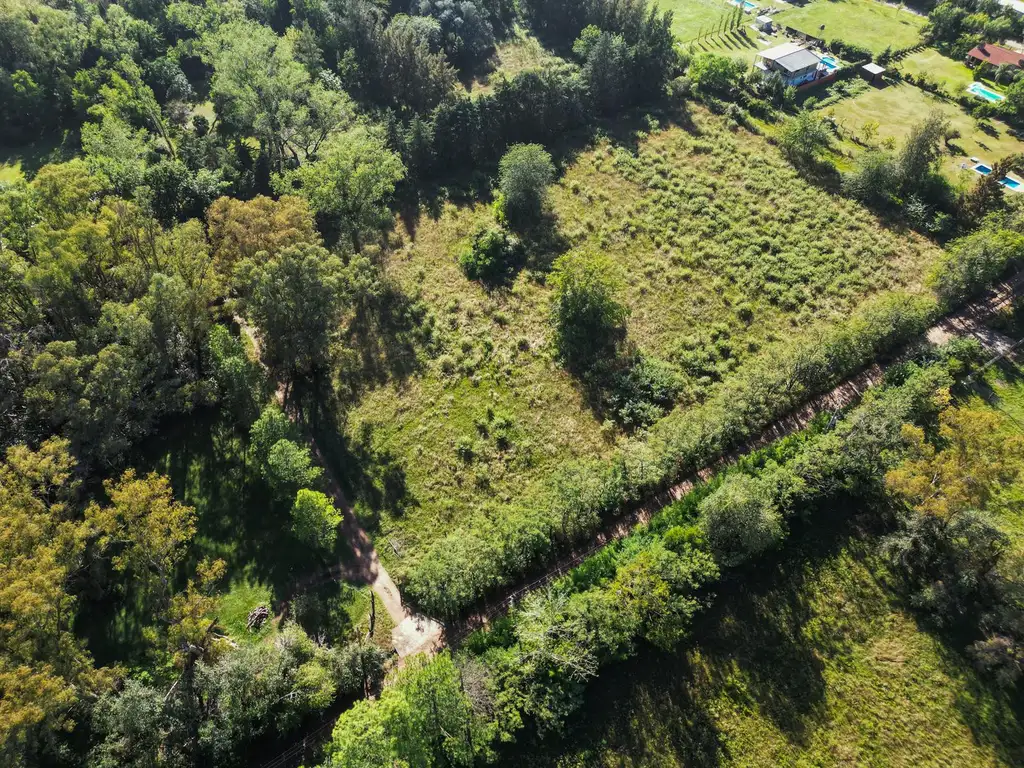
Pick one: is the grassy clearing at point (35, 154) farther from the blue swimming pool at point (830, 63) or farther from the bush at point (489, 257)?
the blue swimming pool at point (830, 63)

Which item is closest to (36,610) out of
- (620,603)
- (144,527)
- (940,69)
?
(144,527)

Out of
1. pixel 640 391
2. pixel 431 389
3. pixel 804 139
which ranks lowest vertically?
pixel 431 389

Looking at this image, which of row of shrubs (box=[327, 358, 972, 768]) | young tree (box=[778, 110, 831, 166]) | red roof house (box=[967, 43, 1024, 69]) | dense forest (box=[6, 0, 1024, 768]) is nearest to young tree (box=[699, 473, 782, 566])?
row of shrubs (box=[327, 358, 972, 768])

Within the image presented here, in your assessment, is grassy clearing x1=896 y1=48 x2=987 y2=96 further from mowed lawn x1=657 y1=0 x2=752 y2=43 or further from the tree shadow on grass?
the tree shadow on grass

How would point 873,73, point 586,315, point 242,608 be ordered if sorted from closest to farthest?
point 242,608
point 586,315
point 873,73

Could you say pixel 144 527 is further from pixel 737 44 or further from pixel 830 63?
pixel 737 44

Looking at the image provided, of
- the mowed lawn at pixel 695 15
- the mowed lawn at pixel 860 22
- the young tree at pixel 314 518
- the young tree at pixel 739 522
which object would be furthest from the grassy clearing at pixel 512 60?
the young tree at pixel 739 522
